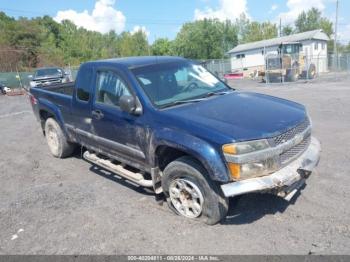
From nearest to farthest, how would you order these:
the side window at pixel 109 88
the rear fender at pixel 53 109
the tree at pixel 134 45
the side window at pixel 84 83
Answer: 1. the side window at pixel 109 88
2. the side window at pixel 84 83
3. the rear fender at pixel 53 109
4. the tree at pixel 134 45

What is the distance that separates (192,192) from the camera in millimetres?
3840

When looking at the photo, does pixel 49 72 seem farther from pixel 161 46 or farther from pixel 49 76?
pixel 161 46

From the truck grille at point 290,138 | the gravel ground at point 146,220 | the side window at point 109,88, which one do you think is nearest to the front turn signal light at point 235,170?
the truck grille at point 290,138

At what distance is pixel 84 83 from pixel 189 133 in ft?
8.26

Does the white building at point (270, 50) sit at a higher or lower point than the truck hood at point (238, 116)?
higher

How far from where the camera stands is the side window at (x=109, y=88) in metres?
4.57

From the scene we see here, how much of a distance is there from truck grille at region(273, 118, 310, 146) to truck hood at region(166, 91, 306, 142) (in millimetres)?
51

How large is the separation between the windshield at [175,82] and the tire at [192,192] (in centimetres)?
88

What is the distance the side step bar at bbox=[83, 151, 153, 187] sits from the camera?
4.43m

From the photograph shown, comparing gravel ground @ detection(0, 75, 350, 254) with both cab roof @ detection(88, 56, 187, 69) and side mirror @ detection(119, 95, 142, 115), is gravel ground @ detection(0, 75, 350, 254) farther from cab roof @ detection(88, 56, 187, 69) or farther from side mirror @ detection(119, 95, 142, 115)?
cab roof @ detection(88, 56, 187, 69)

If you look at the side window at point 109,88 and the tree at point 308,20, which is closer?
the side window at point 109,88

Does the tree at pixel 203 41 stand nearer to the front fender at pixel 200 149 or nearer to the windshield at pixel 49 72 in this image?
the windshield at pixel 49 72

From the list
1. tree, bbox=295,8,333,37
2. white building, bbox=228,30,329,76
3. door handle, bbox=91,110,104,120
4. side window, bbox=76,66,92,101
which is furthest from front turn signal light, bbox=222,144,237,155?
tree, bbox=295,8,333,37

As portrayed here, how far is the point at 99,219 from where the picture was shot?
4156 millimetres
